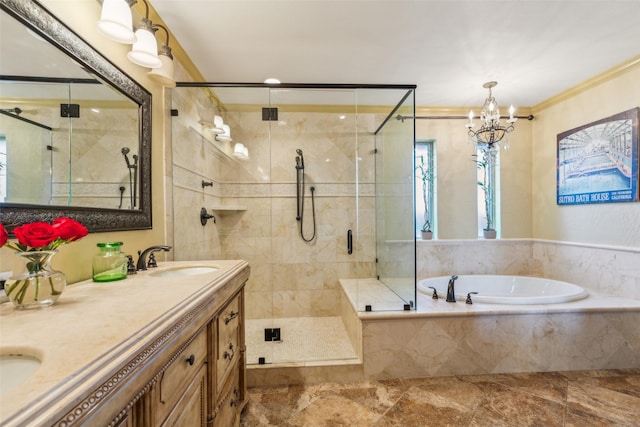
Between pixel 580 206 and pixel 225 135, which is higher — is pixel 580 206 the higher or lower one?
the lower one

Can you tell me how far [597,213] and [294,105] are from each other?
3134mm

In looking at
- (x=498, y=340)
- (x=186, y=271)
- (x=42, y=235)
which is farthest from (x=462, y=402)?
(x=42, y=235)

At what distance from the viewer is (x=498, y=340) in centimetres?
200

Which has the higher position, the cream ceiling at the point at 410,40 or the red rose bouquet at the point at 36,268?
the cream ceiling at the point at 410,40

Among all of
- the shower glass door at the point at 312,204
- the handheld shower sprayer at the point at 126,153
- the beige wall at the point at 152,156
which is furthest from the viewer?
the shower glass door at the point at 312,204

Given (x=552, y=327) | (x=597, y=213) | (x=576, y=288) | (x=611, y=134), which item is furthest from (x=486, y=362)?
(x=611, y=134)

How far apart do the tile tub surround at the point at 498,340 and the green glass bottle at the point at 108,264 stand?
152cm

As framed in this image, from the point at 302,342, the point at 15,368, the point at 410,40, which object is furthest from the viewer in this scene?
the point at 302,342

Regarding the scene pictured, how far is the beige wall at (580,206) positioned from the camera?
7.43 ft

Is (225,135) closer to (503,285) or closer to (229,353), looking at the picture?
(229,353)

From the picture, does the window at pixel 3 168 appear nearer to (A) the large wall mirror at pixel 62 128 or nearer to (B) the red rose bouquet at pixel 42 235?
(A) the large wall mirror at pixel 62 128

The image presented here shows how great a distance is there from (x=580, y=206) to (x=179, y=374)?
3585mm

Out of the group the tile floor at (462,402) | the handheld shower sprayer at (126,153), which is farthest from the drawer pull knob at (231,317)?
the handheld shower sprayer at (126,153)

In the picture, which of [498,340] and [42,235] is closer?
[42,235]
